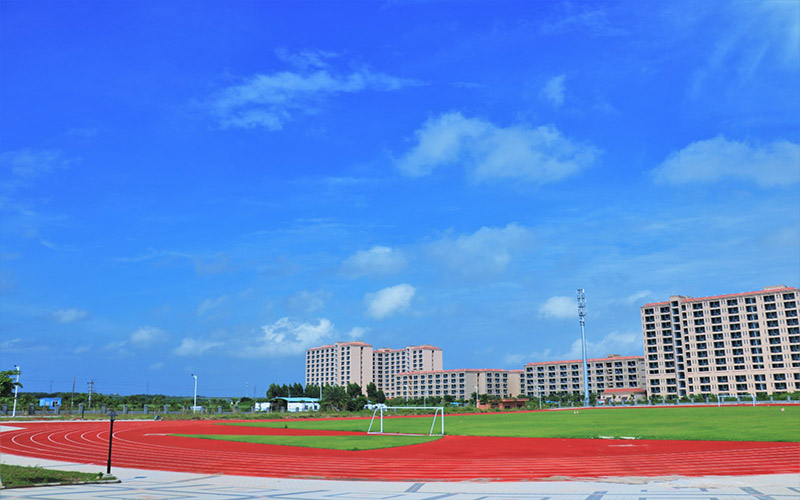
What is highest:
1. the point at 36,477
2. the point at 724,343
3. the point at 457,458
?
the point at 724,343

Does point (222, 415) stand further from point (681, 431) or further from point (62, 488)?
point (62, 488)

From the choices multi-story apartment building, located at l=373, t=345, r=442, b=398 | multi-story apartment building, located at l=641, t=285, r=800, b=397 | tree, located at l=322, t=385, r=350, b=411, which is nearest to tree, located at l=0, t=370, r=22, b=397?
tree, located at l=322, t=385, r=350, b=411

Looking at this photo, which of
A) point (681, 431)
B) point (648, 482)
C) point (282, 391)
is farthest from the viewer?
point (282, 391)

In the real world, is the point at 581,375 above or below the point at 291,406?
above

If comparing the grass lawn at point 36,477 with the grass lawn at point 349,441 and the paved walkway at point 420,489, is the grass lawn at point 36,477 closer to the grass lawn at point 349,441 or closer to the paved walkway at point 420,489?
the paved walkway at point 420,489

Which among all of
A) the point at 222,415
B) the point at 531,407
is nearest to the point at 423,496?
the point at 222,415

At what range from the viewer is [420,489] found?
16406 millimetres

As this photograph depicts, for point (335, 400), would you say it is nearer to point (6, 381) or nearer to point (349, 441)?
point (349, 441)

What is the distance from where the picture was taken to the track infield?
19.7 metres

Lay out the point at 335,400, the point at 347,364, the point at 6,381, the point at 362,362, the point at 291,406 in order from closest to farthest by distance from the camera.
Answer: the point at 6,381, the point at 335,400, the point at 291,406, the point at 347,364, the point at 362,362

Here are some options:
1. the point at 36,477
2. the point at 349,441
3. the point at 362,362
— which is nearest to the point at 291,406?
the point at 349,441

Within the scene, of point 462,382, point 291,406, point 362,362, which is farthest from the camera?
point 362,362

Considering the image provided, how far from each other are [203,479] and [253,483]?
181 centimetres

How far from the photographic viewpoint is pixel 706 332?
117750mm
